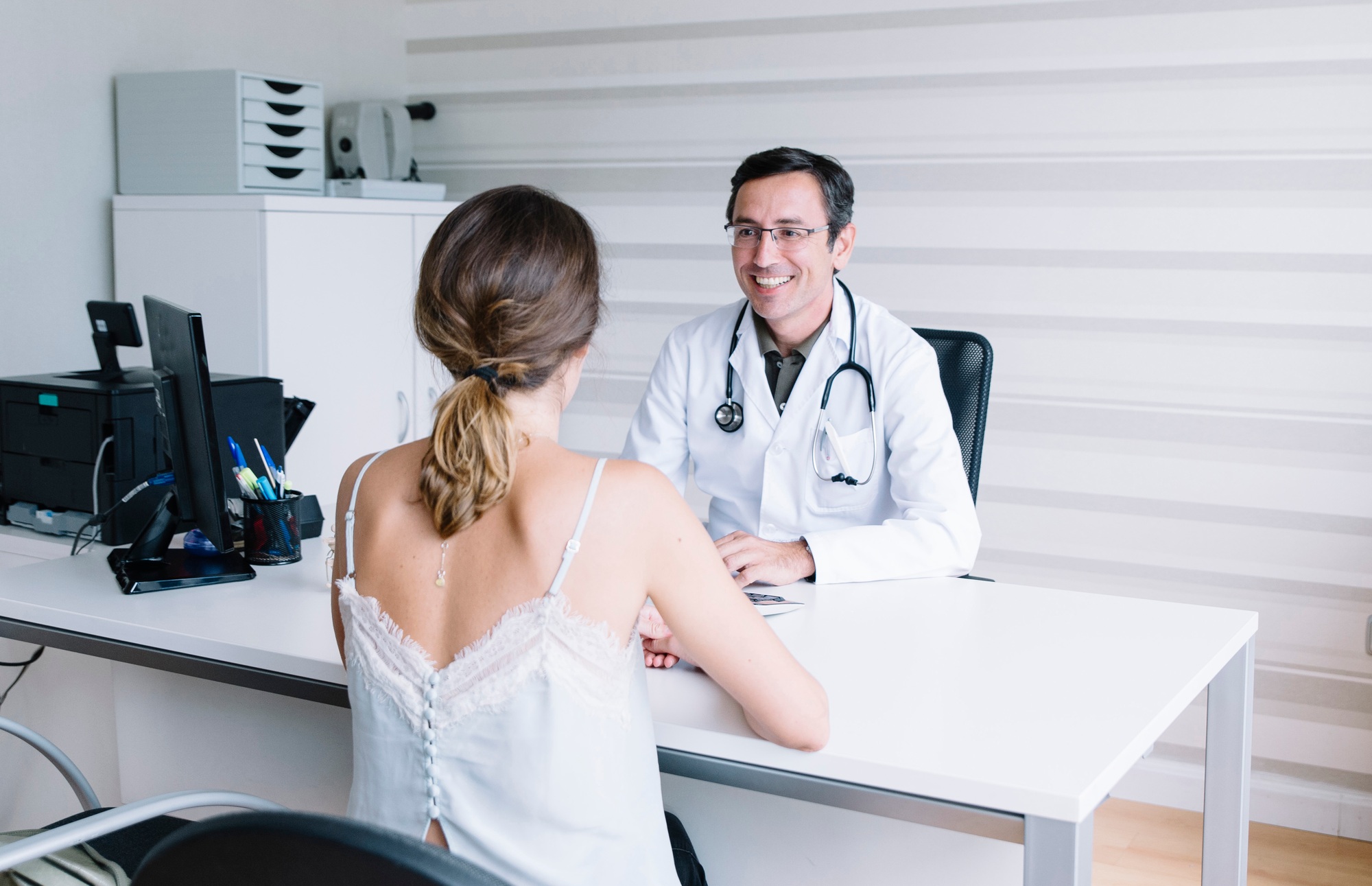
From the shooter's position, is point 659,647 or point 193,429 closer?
point 659,647

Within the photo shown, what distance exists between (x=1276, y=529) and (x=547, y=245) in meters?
2.30

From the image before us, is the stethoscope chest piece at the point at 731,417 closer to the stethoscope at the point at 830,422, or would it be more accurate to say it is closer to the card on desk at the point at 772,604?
the stethoscope at the point at 830,422

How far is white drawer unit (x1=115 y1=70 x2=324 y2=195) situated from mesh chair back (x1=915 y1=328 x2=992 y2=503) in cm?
187

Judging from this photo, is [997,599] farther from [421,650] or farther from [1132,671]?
[421,650]

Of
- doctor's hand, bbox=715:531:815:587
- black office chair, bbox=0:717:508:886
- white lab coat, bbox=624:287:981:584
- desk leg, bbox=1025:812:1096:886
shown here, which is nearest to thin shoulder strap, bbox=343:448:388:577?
black office chair, bbox=0:717:508:886

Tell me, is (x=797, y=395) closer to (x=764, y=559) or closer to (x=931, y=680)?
(x=764, y=559)

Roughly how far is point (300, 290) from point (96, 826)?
220 centimetres

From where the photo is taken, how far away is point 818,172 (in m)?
2.31

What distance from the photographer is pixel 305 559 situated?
196 centimetres

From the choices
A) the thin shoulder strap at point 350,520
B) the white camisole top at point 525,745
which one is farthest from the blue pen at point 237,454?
the white camisole top at point 525,745

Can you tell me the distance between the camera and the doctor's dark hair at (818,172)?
229cm

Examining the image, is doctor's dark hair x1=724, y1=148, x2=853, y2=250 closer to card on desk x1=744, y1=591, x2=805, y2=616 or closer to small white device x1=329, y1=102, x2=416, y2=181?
Answer: card on desk x1=744, y1=591, x2=805, y2=616

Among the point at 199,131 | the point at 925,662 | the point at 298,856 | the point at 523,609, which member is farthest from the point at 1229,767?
the point at 199,131

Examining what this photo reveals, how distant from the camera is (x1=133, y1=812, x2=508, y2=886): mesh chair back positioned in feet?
2.32
